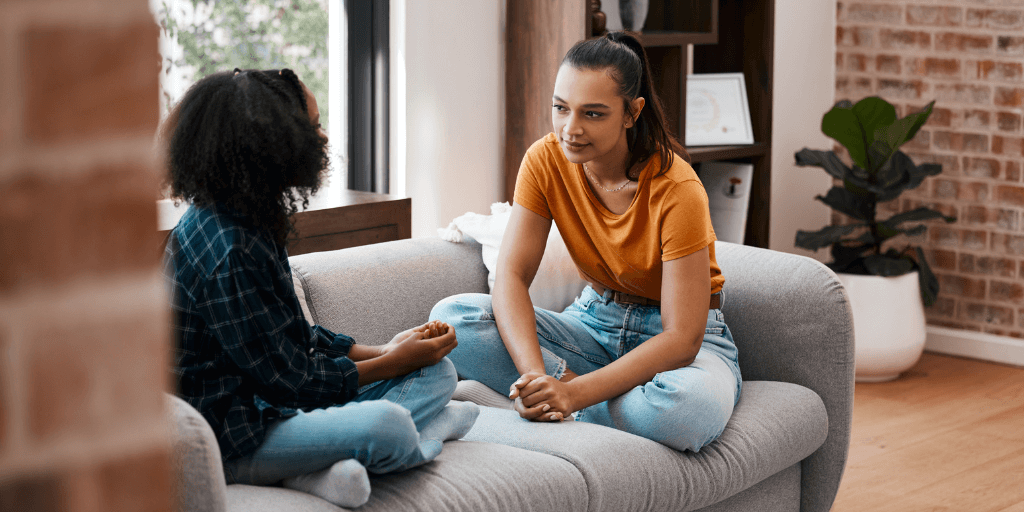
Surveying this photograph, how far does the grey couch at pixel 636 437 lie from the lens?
146 cm

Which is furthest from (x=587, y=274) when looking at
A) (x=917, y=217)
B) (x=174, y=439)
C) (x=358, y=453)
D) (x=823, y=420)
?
(x=917, y=217)

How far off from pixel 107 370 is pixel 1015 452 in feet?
9.39

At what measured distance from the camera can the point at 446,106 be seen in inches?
119

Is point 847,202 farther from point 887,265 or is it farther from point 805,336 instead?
point 805,336

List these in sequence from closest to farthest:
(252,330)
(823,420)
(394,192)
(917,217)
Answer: (252,330)
(823,420)
(394,192)
(917,217)

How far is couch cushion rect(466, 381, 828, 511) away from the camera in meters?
1.60

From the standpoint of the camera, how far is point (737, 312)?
2.12 m

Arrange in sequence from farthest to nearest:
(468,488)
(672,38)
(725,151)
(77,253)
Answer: (725,151)
(672,38)
(468,488)
(77,253)

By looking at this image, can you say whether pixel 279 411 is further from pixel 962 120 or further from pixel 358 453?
pixel 962 120

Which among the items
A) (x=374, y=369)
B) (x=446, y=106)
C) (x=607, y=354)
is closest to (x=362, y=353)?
(x=374, y=369)

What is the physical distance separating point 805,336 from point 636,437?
1.76 ft

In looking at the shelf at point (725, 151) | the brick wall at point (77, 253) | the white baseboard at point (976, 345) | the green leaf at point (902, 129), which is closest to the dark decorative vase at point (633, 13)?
the shelf at point (725, 151)

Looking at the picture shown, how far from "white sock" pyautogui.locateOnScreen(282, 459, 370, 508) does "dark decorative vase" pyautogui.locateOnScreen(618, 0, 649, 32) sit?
2128 mm

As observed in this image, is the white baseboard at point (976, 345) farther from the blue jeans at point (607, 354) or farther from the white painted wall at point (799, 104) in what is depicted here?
the blue jeans at point (607, 354)
